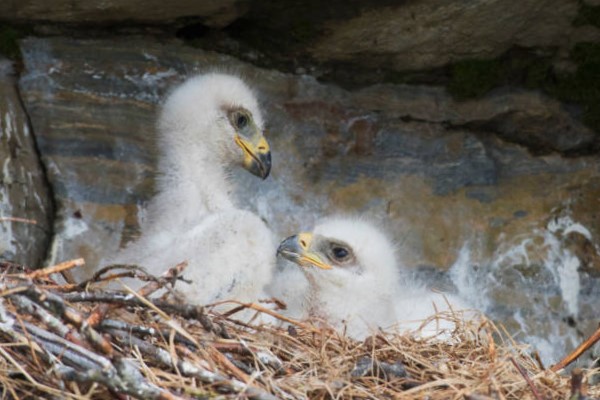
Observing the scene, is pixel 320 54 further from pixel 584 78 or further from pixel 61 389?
pixel 61 389

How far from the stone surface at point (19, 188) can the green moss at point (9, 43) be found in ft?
0.14

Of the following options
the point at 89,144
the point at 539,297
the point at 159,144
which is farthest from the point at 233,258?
the point at 539,297

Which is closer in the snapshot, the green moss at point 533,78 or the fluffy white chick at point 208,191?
the fluffy white chick at point 208,191

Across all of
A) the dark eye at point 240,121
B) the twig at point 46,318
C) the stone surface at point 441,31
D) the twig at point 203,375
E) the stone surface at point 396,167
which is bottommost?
the twig at point 46,318

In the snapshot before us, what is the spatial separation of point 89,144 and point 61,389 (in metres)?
2.24

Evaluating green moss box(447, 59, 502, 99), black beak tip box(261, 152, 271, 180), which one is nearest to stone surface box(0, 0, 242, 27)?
black beak tip box(261, 152, 271, 180)

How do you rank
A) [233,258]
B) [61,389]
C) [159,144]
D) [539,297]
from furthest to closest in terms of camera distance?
[539,297], [159,144], [233,258], [61,389]

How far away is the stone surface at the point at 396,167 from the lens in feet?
19.3

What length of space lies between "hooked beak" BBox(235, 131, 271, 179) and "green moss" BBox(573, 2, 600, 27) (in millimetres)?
1536

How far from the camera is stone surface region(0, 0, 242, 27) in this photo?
550 cm

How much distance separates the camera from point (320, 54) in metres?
6.02

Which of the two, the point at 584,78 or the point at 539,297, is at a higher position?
the point at 584,78

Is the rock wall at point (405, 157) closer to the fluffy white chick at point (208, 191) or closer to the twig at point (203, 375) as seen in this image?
the fluffy white chick at point (208, 191)

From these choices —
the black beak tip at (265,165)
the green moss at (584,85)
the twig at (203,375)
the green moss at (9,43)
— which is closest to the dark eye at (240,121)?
the black beak tip at (265,165)
